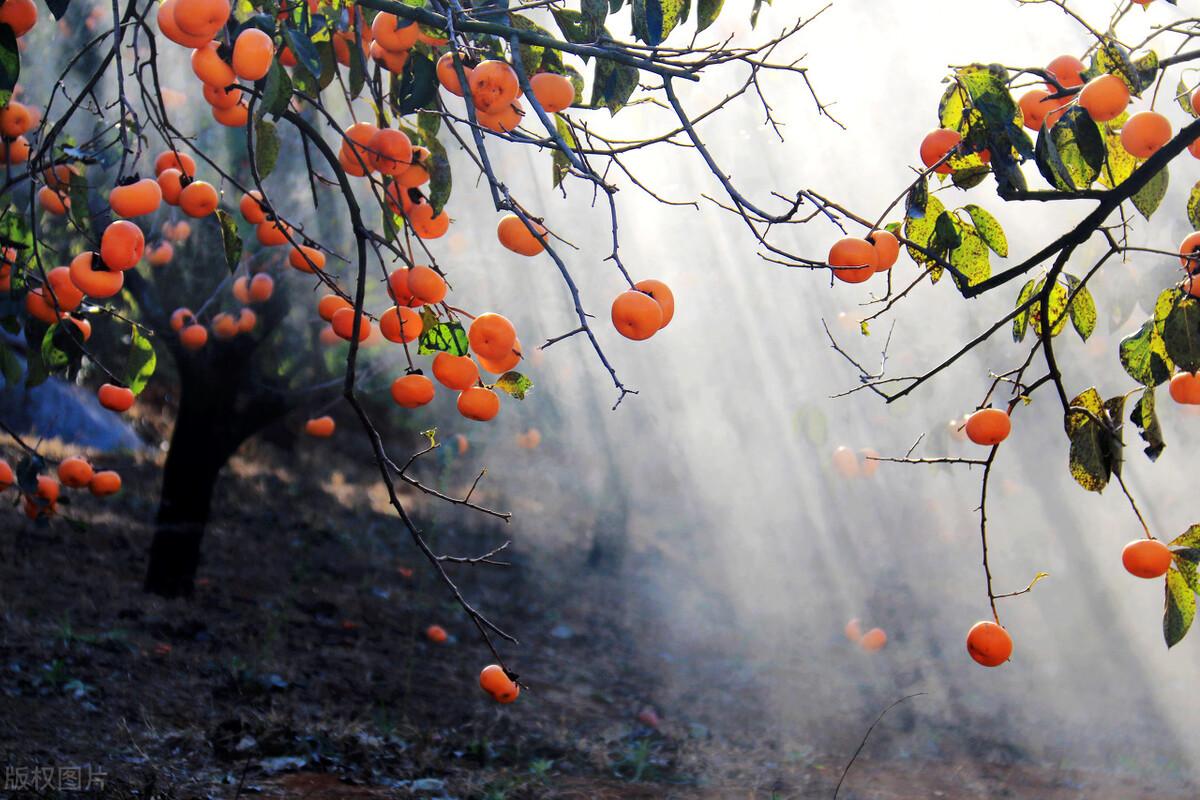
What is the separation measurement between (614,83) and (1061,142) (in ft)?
2.00

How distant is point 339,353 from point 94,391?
3.19 meters

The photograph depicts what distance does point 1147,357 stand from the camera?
1464 mm

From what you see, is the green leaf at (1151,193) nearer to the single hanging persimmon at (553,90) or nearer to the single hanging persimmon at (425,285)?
the single hanging persimmon at (553,90)

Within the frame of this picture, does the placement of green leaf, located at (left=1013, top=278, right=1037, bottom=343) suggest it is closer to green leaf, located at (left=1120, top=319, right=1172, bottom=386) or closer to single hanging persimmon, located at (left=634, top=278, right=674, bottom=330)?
green leaf, located at (left=1120, top=319, right=1172, bottom=386)

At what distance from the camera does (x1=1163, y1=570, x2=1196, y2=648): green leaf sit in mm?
1346

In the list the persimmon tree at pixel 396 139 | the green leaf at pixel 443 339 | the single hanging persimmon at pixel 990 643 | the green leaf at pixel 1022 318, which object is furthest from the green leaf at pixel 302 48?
the single hanging persimmon at pixel 990 643

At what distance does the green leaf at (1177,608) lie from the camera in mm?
1346

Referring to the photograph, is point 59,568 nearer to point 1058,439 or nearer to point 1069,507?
point 1058,439

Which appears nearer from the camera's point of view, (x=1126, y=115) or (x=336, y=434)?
(x=1126, y=115)

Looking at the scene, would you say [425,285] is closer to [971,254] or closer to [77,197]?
[971,254]

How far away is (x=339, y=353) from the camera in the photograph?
16.7 ft

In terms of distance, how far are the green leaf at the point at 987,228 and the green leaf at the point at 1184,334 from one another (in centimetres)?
26

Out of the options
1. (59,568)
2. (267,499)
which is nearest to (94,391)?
(267,499)

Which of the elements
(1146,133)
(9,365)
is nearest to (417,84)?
(1146,133)
